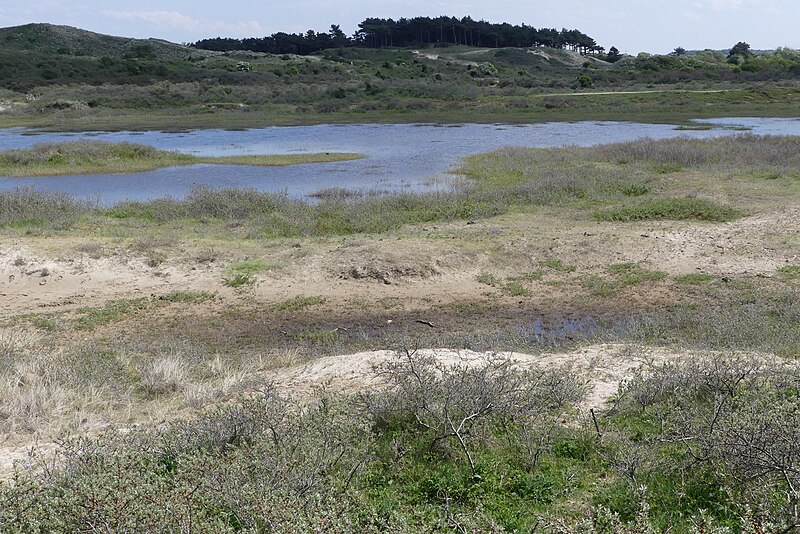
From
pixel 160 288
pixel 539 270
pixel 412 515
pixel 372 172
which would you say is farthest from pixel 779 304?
pixel 372 172

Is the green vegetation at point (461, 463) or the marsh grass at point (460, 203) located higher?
the green vegetation at point (461, 463)

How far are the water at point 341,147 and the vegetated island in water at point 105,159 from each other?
38.9 inches

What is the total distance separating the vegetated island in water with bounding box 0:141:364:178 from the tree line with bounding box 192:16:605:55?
9483cm

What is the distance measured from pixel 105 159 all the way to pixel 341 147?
1103 cm

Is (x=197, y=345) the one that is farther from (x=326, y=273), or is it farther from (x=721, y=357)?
(x=721, y=357)

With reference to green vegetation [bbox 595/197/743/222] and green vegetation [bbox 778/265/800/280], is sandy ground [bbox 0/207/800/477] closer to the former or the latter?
green vegetation [bbox 778/265/800/280]

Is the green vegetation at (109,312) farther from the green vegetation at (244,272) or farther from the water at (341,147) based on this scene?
the water at (341,147)

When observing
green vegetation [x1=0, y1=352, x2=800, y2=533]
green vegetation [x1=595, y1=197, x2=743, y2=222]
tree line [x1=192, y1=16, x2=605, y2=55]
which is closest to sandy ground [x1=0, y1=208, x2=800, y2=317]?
green vegetation [x1=595, y1=197, x2=743, y2=222]

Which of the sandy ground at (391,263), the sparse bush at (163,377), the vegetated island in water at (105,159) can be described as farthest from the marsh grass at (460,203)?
the vegetated island in water at (105,159)

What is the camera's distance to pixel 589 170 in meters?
21.6

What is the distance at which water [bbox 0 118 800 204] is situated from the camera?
23312 millimetres

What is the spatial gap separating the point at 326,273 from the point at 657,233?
732 cm

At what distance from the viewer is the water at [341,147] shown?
23312 mm

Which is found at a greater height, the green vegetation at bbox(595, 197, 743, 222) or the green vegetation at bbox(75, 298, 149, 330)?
the green vegetation at bbox(595, 197, 743, 222)
